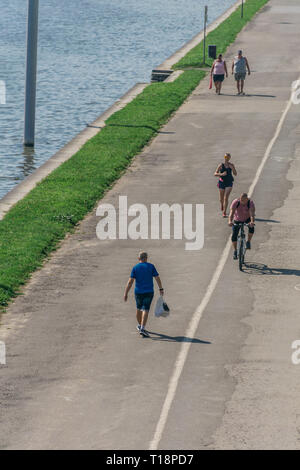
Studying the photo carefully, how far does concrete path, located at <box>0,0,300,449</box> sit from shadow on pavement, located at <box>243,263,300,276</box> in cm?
7

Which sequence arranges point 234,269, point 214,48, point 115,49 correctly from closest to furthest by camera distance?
1. point 234,269
2. point 214,48
3. point 115,49

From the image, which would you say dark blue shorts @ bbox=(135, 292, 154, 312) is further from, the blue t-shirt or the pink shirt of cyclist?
the pink shirt of cyclist

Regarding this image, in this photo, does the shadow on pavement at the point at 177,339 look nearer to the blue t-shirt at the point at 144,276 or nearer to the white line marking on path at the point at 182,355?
the white line marking on path at the point at 182,355

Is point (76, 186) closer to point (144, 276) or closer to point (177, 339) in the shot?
point (144, 276)

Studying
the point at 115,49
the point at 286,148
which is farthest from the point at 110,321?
the point at 115,49

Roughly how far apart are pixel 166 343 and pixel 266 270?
15.5 feet

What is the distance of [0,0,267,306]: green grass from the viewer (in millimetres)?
23234

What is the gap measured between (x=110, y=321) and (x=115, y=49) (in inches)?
1702

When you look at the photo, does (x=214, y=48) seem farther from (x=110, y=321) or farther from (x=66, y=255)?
(x=110, y=321)

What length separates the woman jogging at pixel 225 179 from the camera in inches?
1020

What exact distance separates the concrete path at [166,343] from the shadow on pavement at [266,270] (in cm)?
7

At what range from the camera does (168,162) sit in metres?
32.1

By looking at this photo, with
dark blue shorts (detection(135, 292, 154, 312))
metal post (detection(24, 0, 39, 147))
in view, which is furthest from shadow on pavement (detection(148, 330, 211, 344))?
metal post (detection(24, 0, 39, 147))

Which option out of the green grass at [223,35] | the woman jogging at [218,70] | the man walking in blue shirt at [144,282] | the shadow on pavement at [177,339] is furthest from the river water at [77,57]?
the shadow on pavement at [177,339]
